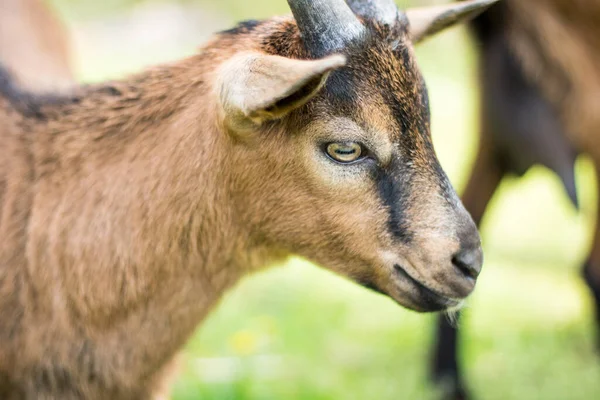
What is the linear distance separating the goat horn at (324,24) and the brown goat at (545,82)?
179 centimetres

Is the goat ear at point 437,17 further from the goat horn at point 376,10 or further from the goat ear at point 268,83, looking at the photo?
the goat ear at point 268,83

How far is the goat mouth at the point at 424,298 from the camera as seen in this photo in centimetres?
309

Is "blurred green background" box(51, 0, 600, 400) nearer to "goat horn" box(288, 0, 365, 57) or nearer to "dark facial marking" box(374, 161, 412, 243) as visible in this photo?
"dark facial marking" box(374, 161, 412, 243)

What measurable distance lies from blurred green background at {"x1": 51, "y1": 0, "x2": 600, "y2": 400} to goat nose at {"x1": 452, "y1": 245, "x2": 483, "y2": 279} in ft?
2.34

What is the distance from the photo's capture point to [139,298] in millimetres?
3344

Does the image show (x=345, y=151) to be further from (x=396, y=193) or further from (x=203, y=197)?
(x=203, y=197)

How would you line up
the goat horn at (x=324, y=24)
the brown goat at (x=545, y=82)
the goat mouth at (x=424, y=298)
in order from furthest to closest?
the brown goat at (x=545, y=82), the goat mouth at (x=424, y=298), the goat horn at (x=324, y=24)

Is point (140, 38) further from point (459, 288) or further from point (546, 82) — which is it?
point (459, 288)

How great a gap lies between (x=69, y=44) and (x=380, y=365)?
10.3ft

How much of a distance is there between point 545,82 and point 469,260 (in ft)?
6.47

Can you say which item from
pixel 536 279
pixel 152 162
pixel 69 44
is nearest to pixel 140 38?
pixel 69 44

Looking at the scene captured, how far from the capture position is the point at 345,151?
2.99 m

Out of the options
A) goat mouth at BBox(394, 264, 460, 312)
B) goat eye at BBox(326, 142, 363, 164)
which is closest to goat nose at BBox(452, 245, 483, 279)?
goat mouth at BBox(394, 264, 460, 312)

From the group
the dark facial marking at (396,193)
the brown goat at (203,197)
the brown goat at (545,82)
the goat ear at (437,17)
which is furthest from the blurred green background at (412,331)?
the goat ear at (437,17)
